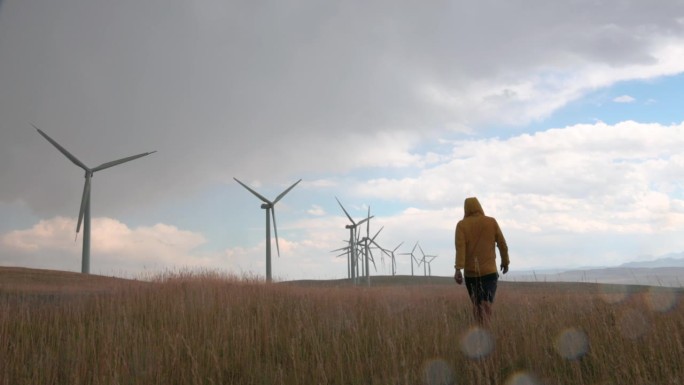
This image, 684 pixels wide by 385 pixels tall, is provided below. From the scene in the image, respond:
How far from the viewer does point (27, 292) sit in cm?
1708

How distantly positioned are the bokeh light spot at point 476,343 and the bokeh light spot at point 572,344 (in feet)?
2.95

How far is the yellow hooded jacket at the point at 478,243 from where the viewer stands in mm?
9094

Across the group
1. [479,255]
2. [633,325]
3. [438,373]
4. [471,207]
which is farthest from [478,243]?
[438,373]

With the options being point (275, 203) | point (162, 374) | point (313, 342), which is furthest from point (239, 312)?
point (275, 203)

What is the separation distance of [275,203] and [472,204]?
94.7ft

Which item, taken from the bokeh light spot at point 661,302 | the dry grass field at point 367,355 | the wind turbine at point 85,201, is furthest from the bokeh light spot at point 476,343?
the wind turbine at point 85,201

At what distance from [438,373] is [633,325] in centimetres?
413

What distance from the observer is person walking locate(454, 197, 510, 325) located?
356 inches

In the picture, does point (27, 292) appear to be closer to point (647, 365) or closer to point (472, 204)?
point (472, 204)

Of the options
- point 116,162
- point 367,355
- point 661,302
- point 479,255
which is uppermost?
point 116,162

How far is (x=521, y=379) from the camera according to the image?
6039mm

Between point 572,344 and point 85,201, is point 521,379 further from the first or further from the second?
point 85,201

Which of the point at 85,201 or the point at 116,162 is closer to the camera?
the point at 85,201

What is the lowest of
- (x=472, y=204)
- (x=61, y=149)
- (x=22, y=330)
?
(x=22, y=330)
